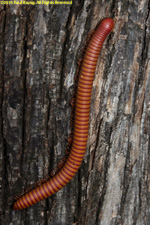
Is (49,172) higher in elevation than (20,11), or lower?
lower

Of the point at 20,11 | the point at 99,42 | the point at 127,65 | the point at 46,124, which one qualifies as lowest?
the point at 46,124

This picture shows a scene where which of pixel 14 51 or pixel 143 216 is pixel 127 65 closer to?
pixel 14 51

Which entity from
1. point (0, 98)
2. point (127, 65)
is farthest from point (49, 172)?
point (127, 65)

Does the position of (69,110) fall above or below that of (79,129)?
above

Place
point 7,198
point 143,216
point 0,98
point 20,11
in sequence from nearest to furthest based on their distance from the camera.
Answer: point 20,11 < point 0,98 < point 7,198 < point 143,216
